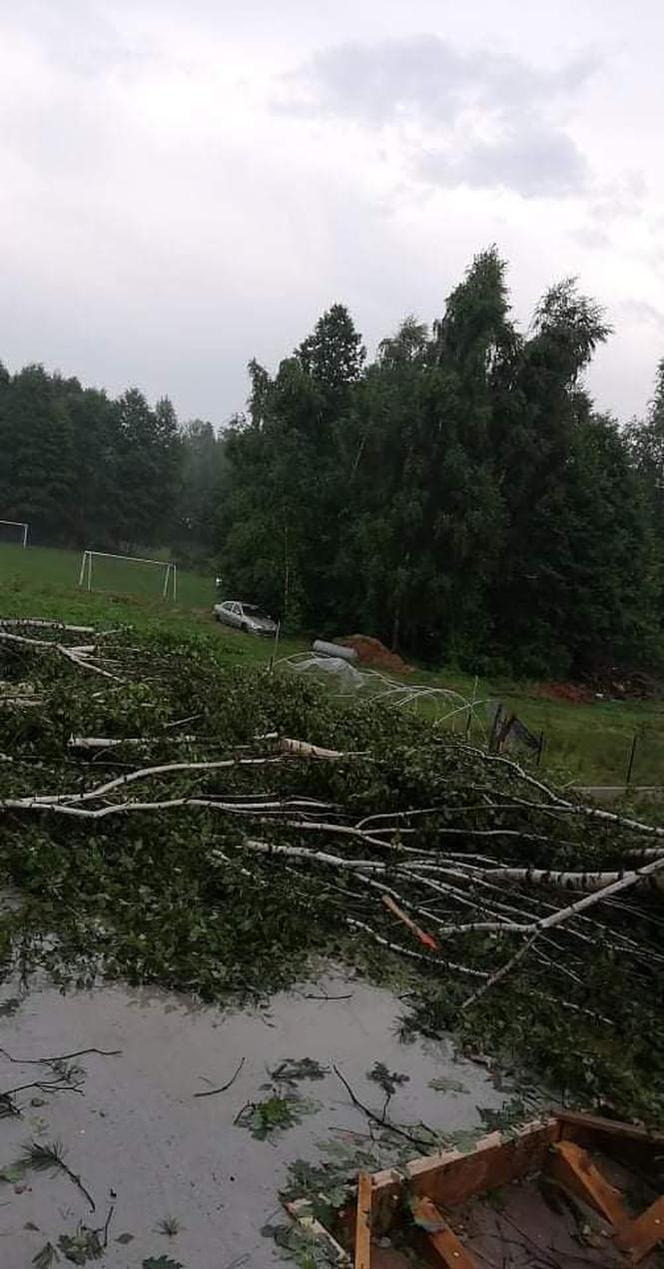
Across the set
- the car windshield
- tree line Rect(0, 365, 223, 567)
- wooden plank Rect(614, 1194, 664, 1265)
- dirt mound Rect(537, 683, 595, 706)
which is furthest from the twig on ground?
tree line Rect(0, 365, 223, 567)

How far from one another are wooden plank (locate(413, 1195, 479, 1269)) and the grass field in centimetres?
714

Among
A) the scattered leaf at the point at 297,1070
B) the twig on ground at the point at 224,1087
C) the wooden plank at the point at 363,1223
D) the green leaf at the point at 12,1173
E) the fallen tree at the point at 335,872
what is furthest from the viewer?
the fallen tree at the point at 335,872

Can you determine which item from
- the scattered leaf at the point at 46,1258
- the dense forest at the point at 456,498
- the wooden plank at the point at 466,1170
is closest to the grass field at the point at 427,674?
the dense forest at the point at 456,498

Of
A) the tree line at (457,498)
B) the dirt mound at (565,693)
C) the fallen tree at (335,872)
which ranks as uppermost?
the tree line at (457,498)

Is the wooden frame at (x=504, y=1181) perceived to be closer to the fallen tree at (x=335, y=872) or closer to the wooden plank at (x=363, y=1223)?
the wooden plank at (x=363, y=1223)

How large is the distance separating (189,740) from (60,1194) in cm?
342

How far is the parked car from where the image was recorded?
70.6 ft

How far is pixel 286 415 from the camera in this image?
23922mm

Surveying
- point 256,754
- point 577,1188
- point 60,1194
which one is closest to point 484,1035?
point 577,1188

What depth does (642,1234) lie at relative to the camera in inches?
95.3

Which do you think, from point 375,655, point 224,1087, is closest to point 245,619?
point 375,655

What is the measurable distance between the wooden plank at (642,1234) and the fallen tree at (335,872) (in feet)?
1.65

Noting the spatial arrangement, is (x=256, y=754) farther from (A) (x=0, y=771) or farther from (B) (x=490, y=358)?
(B) (x=490, y=358)

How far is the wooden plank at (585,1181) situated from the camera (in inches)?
99.7
